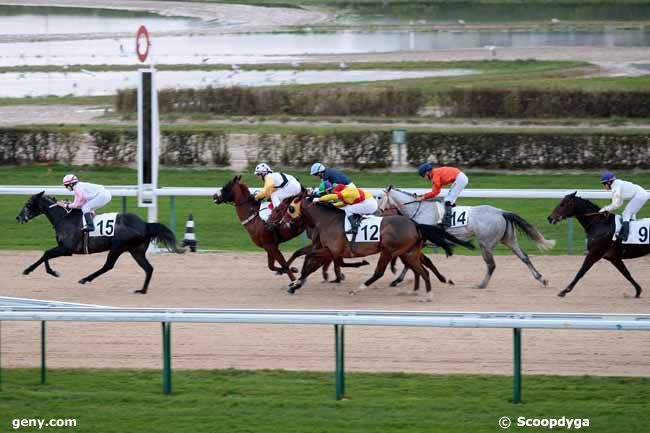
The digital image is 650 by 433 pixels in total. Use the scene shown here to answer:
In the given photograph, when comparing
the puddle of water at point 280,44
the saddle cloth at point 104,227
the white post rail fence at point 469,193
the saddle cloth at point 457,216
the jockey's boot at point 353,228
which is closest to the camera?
the jockey's boot at point 353,228

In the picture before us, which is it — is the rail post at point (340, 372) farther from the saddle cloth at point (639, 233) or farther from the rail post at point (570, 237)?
the rail post at point (570, 237)

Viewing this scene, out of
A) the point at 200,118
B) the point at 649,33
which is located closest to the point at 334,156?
A: the point at 200,118

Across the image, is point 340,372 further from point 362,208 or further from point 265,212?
point 265,212

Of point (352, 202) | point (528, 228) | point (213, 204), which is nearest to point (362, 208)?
point (352, 202)

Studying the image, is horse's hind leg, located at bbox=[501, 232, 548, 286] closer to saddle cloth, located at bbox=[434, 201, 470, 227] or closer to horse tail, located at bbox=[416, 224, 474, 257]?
saddle cloth, located at bbox=[434, 201, 470, 227]

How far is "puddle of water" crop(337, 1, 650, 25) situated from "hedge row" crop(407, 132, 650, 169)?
2546cm

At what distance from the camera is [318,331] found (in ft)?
33.6

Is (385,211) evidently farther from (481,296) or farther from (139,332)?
(139,332)

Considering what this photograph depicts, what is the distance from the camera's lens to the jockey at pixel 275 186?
1265cm

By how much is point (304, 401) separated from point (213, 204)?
9438mm

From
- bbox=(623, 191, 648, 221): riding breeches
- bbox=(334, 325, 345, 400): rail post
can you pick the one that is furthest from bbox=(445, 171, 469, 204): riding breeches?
bbox=(334, 325, 345, 400): rail post

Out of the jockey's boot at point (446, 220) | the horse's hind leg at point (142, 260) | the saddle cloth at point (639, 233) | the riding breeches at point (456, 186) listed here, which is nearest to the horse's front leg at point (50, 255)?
the horse's hind leg at point (142, 260)

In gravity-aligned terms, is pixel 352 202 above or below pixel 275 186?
below

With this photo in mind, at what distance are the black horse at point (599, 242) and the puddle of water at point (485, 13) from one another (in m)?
32.3
